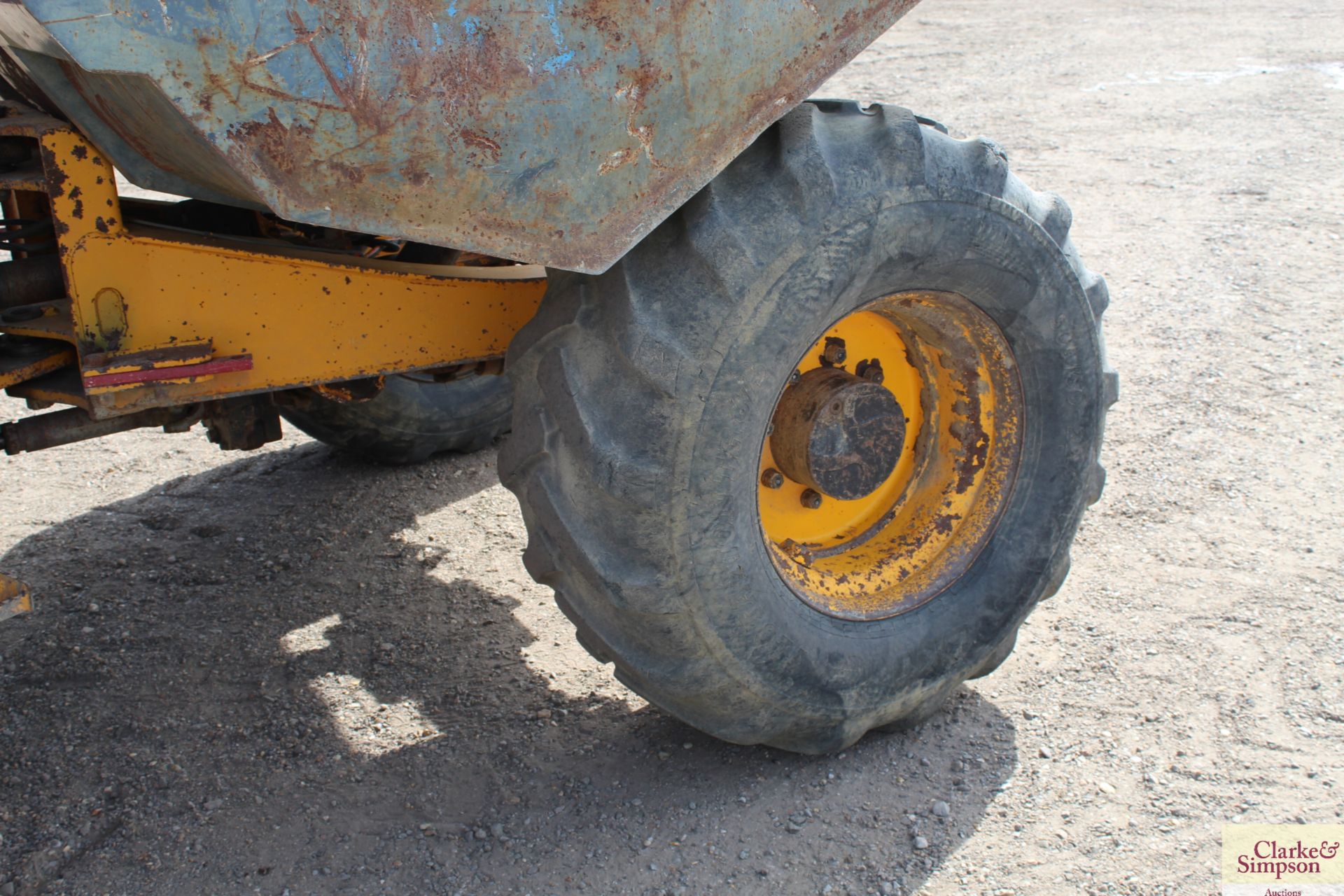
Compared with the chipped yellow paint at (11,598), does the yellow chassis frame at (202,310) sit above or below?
above

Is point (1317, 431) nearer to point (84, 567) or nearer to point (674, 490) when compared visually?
point (674, 490)

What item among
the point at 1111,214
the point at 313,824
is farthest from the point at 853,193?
the point at 1111,214

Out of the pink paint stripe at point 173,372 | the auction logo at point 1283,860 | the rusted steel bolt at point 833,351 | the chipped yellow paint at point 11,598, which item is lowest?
the auction logo at point 1283,860

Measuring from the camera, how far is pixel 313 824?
7.82ft

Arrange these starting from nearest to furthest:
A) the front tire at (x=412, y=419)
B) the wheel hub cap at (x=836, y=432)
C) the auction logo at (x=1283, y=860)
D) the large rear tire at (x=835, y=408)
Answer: the large rear tire at (x=835, y=408), the auction logo at (x=1283, y=860), the wheel hub cap at (x=836, y=432), the front tire at (x=412, y=419)

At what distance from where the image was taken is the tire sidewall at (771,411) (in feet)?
6.95

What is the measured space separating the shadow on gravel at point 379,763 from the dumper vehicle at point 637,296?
0.21m

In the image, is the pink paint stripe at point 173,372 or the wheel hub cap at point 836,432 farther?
the wheel hub cap at point 836,432

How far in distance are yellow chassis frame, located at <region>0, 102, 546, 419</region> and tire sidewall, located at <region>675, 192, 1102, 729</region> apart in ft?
1.97

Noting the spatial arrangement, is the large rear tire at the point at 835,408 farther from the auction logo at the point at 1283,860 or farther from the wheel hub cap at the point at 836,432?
the auction logo at the point at 1283,860

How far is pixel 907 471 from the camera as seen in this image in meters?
2.79

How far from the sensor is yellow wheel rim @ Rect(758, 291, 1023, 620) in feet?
8.36

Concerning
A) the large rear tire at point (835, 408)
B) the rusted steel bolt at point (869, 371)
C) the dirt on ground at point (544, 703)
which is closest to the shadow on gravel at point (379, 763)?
the dirt on ground at point (544, 703)

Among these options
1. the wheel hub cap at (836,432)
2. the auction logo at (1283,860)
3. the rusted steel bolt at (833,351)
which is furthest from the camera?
the rusted steel bolt at (833,351)
